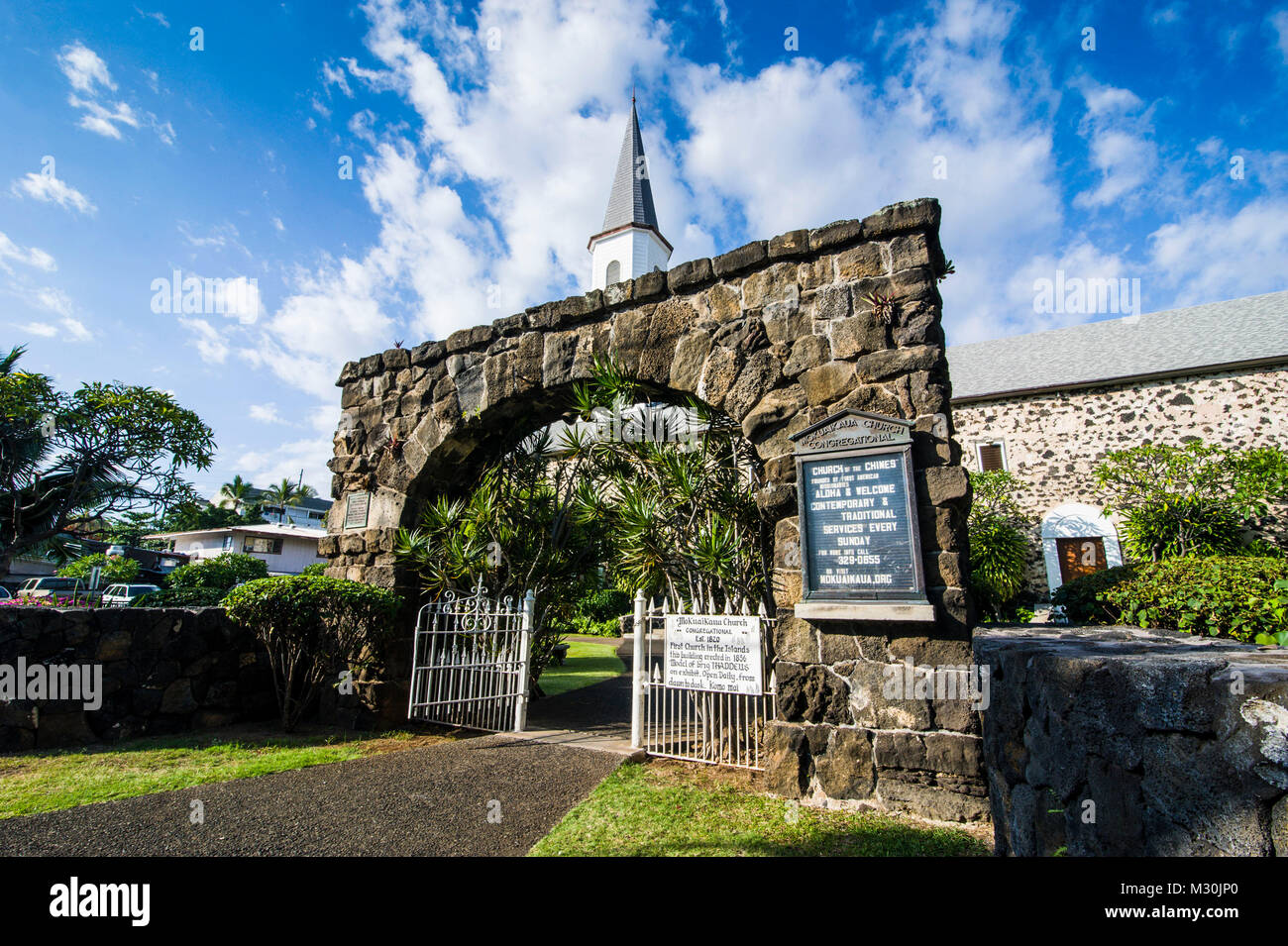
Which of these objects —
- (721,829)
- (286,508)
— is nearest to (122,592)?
(721,829)

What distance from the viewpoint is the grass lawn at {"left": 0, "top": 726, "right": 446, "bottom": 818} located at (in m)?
3.86

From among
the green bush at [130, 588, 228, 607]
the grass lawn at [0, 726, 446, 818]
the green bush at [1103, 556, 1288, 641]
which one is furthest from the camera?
the green bush at [130, 588, 228, 607]

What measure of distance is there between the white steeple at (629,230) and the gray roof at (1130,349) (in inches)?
507

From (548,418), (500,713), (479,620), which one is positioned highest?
(548,418)

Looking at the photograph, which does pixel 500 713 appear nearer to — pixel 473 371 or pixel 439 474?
pixel 439 474

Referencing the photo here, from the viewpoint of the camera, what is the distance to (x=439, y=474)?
6.75 m

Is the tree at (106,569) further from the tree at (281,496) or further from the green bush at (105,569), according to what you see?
the tree at (281,496)

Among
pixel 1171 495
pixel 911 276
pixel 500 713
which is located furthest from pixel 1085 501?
pixel 500 713

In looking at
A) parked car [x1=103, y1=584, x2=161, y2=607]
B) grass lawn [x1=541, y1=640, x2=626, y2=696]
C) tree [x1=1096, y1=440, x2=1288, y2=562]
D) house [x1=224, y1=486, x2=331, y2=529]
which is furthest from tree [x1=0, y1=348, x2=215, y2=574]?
house [x1=224, y1=486, x2=331, y2=529]

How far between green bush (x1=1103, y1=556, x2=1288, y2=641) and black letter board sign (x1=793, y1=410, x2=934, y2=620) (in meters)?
2.41

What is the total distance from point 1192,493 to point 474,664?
13208mm

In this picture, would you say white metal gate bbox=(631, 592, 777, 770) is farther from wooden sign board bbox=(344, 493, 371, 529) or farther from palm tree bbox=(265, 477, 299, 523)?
palm tree bbox=(265, 477, 299, 523)
